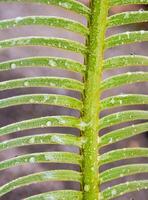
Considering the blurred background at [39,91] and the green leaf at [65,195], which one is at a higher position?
the blurred background at [39,91]

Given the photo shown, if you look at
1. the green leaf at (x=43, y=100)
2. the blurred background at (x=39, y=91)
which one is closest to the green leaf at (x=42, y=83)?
the green leaf at (x=43, y=100)

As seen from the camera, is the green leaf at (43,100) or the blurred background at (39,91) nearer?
the green leaf at (43,100)

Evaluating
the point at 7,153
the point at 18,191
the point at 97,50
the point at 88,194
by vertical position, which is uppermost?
the point at 7,153

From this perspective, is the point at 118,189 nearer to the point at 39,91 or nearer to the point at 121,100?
the point at 121,100

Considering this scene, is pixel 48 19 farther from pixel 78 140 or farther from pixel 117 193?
pixel 117 193

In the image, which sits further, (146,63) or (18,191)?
(18,191)

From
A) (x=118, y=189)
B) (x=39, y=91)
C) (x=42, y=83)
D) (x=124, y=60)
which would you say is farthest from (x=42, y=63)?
(x=39, y=91)

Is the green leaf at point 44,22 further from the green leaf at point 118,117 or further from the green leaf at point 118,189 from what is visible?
the green leaf at point 118,189

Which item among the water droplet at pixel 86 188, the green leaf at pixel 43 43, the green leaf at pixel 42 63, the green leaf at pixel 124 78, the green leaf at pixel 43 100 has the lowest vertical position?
the water droplet at pixel 86 188

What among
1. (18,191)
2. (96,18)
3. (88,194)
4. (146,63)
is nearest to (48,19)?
(96,18)
